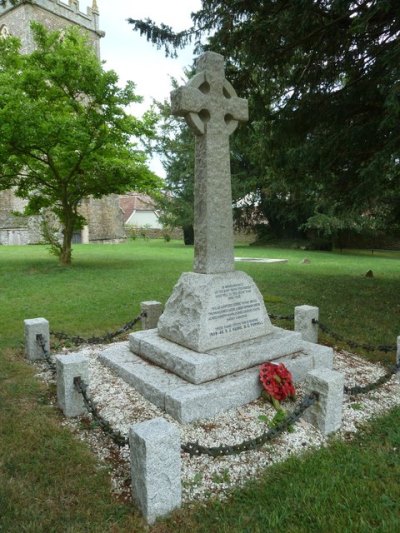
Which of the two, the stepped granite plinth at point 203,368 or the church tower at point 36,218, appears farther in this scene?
the church tower at point 36,218

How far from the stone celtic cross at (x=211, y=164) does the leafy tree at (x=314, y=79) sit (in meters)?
2.94

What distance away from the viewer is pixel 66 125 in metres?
12.8

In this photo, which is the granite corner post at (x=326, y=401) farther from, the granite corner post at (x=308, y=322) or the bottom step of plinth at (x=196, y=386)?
the granite corner post at (x=308, y=322)

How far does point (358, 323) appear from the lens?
7.12 metres

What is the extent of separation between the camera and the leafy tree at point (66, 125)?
12602mm

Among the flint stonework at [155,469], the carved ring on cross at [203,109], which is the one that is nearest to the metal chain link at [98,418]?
the flint stonework at [155,469]

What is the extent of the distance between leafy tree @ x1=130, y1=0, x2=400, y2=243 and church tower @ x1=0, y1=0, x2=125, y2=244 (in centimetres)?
2384

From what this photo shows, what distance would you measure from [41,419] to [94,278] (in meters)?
9.01

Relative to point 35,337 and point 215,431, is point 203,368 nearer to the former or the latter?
point 215,431

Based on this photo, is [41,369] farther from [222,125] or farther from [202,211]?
[222,125]

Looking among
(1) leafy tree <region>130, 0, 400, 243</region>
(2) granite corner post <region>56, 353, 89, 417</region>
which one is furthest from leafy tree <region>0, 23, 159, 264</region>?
(2) granite corner post <region>56, 353, 89, 417</region>

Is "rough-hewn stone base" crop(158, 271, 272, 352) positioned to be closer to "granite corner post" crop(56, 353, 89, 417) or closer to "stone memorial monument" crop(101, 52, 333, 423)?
"stone memorial monument" crop(101, 52, 333, 423)

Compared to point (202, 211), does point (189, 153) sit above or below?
above

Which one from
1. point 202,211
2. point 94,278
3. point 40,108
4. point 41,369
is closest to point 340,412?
point 202,211
